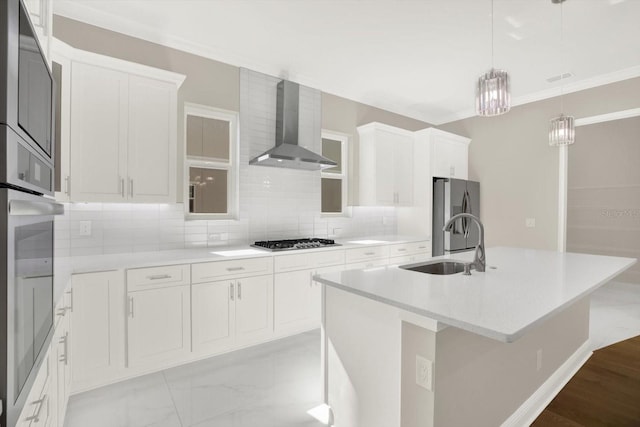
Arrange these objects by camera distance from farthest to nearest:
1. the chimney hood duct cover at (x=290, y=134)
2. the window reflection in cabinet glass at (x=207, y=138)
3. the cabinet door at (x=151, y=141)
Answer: the chimney hood duct cover at (x=290, y=134) < the window reflection in cabinet glass at (x=207, y=138) < the cabinet door at (x=151, y=141)

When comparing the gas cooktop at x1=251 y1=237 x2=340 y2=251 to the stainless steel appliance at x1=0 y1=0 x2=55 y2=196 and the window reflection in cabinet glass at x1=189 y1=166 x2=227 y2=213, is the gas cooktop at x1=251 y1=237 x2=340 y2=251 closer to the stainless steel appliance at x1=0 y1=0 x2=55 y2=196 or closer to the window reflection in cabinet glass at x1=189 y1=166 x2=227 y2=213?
the window reflection in cabinet glass at x1=189 y1=166 x2=227 y2=213

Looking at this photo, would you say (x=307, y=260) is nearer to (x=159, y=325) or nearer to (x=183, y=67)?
(x=159, y=325)

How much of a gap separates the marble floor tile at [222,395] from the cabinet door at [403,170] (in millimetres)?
2673

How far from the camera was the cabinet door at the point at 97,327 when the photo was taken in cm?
217

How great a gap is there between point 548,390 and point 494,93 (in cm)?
203

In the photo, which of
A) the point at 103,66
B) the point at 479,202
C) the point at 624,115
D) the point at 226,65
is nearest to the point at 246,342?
the point at 103,66

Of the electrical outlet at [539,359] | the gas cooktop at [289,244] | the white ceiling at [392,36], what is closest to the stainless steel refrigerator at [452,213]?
the white ceiling at [392,36]

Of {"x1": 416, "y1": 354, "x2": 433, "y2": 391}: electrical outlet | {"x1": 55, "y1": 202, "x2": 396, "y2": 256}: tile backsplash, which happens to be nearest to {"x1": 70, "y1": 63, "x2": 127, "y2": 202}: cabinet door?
{"x1": 55, "y1": 202, "x2": 396, "y2": 256}: tile backsplash

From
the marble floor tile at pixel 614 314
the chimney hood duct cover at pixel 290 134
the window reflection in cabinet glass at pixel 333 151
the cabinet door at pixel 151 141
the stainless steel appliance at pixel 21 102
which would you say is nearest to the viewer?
the stainless steel appliance at pixel 21 102

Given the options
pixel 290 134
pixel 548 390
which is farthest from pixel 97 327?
pixel 548 390

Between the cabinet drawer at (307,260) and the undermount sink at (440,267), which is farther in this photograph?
the cabinet drawer at (307,260)

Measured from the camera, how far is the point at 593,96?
4.05 meters

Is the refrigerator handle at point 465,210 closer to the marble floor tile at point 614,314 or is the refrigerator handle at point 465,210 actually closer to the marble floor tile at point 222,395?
the marble floor tile at point 614,314

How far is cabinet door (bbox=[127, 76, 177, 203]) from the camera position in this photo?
8.47ft
